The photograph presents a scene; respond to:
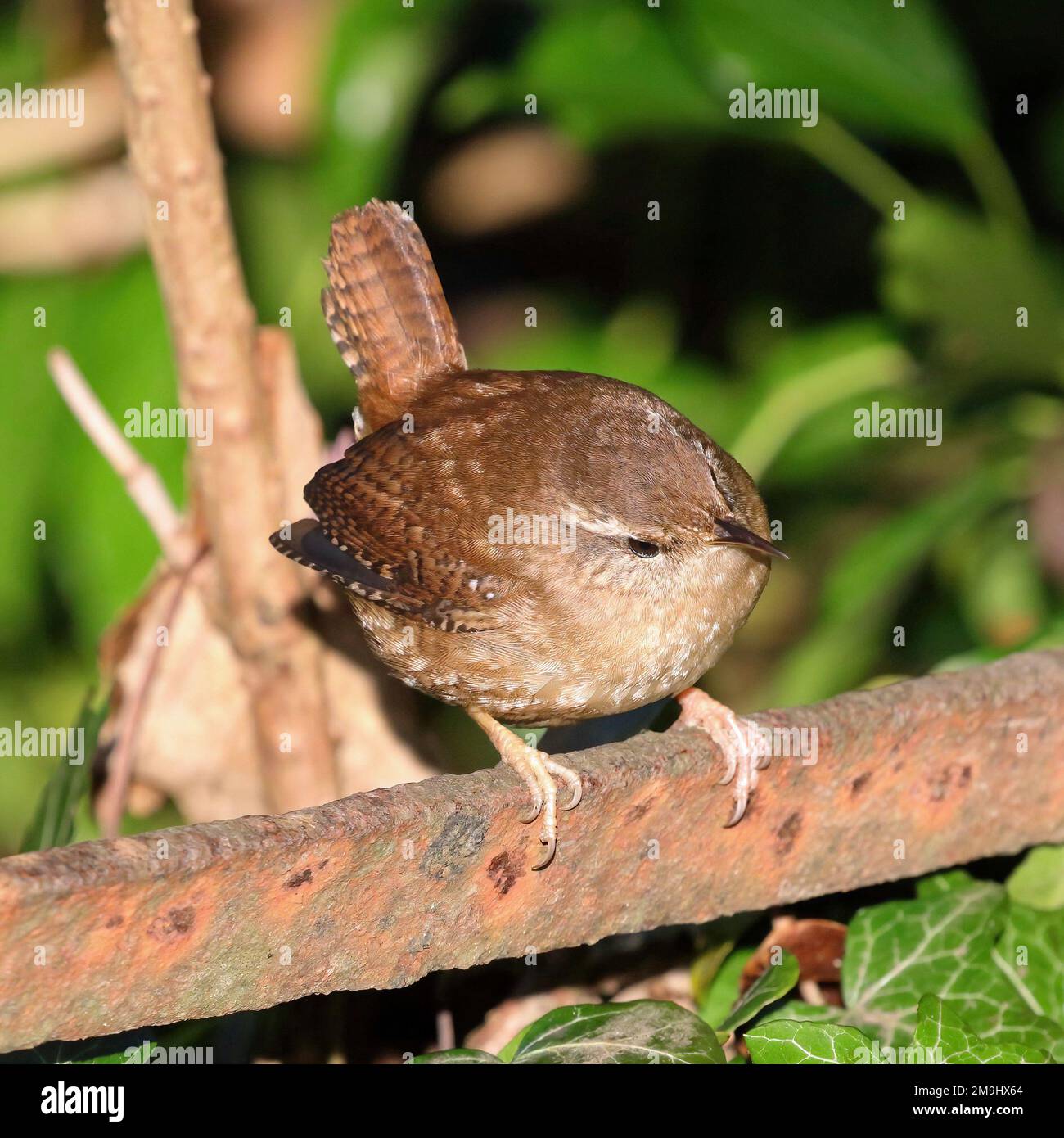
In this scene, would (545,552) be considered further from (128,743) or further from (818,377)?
(818,377)

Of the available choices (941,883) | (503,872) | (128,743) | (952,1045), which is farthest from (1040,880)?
(128,743)

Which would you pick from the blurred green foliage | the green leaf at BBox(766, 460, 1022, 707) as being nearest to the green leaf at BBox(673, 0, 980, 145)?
the blurred green foliage

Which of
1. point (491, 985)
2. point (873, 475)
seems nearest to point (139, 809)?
point (491, 985)

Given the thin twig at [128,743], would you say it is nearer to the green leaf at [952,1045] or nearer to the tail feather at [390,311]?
the tail feather at [390,311]

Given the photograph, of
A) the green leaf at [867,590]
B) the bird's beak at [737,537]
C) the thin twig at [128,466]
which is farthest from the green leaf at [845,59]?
the thin twig at [128,466]

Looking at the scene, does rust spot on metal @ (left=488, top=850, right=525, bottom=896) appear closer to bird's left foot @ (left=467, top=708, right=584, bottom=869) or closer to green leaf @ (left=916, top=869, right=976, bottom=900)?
bird's left foot @ (left=467, top=708, right=584, bottom=869)
